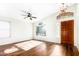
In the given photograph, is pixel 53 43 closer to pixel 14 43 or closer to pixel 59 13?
pixel 59 13

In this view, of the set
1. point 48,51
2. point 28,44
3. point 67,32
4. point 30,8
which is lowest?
point 48,51

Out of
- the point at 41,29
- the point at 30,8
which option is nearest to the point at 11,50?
the point at 41,29

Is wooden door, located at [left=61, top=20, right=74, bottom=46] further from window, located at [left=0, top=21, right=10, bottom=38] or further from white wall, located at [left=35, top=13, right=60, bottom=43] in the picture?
window, located at [left=0, top=21, right=10, bottom=38]

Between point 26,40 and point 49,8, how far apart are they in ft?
2.62

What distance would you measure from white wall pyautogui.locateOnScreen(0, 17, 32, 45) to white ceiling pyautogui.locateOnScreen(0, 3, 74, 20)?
115 mm

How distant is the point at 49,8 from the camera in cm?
164

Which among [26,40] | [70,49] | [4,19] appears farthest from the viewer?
[26,40]

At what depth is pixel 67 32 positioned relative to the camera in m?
1.67

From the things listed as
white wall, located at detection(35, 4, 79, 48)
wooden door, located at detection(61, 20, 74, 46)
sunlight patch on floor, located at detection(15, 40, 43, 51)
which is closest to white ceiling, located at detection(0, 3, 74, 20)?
white wall, located at detection(35, 4, 79, 48)

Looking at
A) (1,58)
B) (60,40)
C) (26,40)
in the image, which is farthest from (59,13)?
(1,58)

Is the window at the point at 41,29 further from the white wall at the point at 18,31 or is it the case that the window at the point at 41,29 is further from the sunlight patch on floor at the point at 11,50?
the sunlight patch on floor at the point at 11,50

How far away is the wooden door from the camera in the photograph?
1.61 m

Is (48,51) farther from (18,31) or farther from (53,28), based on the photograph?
(18,31)

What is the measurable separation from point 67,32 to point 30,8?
88 centimetres
